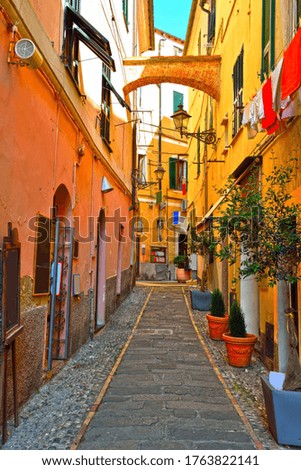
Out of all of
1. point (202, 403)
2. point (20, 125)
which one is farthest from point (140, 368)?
point (20, 125)

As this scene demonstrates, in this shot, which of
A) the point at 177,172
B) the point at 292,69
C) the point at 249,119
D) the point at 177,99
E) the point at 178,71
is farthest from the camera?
the point at 177,99

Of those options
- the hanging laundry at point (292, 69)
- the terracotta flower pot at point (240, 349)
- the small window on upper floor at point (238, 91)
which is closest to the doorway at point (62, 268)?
the terracotta flower pot at point (240, 349)

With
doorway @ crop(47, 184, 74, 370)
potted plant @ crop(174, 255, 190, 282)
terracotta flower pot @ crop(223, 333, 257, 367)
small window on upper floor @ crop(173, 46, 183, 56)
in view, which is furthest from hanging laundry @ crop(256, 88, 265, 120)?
small window on upper floor @ crop(173, 46, 183, 56)

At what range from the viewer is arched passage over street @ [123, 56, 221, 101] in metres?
11.8

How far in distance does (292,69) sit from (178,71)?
8.85m

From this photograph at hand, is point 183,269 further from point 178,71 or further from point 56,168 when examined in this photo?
point 56,168

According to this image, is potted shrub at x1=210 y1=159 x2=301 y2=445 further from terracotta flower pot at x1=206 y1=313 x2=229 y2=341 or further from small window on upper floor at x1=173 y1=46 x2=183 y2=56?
small window on upper floor at x1=173 y1=46 x2=183 y2=56

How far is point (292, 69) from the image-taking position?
4.07 m

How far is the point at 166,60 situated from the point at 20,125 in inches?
370

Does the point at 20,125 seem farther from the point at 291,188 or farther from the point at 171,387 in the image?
the point at 171,387

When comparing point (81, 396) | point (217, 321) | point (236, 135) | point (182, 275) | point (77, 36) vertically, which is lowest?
point (81, 396)

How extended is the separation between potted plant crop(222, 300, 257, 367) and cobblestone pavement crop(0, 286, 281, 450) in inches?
5.6

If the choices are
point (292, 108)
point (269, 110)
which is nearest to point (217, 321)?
point (269, 110)

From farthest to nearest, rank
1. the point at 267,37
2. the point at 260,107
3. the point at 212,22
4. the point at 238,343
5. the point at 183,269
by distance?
the point at 183,269 → the point at 212,22 → the point at 267,37 → the point at 238,343 → the point at 260,107
